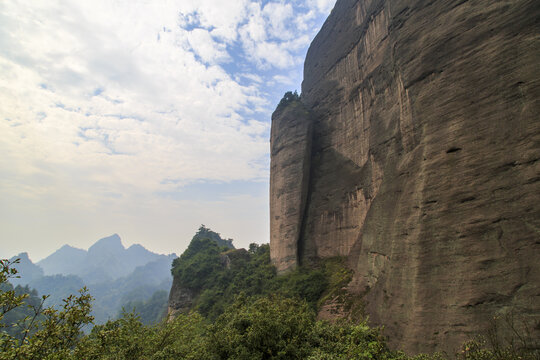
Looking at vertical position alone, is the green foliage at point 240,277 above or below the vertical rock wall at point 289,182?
below

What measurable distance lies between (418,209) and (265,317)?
7942 mm

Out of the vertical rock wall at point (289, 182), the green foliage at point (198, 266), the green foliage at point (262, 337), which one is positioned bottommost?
the green foliage at point (262, 337)

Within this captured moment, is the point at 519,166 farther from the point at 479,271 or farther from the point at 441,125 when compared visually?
the point at 479,271

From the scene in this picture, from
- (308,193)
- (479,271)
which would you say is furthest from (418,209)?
(308,193)

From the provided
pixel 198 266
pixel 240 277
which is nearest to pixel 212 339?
pixel 240 277

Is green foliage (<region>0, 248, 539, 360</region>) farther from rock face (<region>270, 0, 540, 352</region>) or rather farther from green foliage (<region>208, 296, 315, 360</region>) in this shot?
rock face (<region>270, 0, 540, 352</region>)

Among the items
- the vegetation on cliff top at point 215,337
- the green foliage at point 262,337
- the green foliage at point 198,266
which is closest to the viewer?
the vegetation on cliff top at point 215,337

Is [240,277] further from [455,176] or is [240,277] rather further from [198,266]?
[455,176]

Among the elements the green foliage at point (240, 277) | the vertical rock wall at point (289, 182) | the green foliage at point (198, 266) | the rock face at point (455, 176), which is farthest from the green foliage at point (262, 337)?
the green foliage at point (198, 266)

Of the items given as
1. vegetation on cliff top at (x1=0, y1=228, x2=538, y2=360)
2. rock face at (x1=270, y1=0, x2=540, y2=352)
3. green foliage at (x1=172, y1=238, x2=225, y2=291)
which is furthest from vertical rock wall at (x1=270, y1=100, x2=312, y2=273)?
green foliage at (x1=172, y1=238, x2=225, y2=291)

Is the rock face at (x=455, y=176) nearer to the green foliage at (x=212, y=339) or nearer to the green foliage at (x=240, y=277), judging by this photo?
the green foliage at (x=212, y=339)

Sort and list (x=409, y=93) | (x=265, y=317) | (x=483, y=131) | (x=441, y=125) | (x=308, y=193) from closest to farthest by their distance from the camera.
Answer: (x=265, y=317)
(x=483, y=131)
(x=441, y=125)
(x=409, y=93)
(x=308, y=193)

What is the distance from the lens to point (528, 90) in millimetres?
9648

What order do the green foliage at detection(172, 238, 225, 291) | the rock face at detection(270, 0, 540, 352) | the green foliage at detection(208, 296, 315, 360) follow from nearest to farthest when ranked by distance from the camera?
the green foliage at detection(208, 296, 315, 360), the rock face at detection(270, 0, 540, 352), the green foliage at detection(172, 238, 225, 291)
